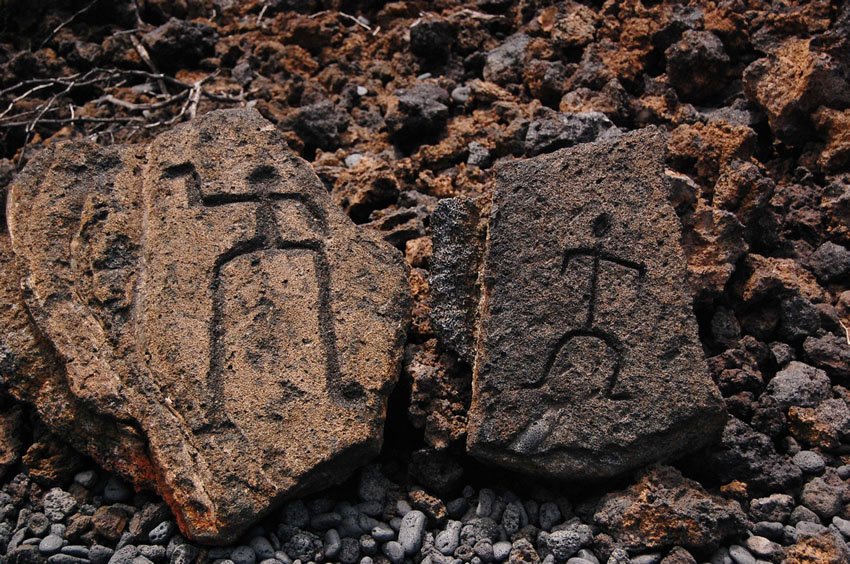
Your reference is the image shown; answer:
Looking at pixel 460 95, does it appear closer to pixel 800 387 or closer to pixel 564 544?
pixel 800 387

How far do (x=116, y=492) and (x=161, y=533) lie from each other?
0.27 meters

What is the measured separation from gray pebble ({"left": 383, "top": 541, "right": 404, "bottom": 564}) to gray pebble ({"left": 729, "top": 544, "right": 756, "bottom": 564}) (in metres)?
0.98

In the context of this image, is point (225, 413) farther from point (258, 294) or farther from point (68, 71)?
point (68, 71)

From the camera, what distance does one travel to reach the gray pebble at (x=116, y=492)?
3.12 meters

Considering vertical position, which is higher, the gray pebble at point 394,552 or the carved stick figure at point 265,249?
the carved stick figure at point 265,249

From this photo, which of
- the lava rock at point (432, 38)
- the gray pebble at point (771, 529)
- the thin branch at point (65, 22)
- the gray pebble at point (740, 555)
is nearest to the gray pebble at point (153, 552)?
the gray pebble at point (740, 555)

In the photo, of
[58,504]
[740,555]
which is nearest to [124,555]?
[58,504]

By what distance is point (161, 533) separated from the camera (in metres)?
2.96

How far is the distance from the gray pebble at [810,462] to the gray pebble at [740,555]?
37 centimetres

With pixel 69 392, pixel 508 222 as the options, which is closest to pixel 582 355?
pixel 508 222

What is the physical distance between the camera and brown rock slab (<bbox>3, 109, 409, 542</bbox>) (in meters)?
2.92

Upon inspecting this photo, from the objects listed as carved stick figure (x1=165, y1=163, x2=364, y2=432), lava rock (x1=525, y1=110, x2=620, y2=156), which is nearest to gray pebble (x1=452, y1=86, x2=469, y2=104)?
lava rock (x1=525, y1=110, x2=620, y2=156)

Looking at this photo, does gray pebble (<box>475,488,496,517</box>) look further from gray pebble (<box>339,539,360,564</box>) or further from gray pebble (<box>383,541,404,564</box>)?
gray pebble (<box>339,539,360,564</box>)

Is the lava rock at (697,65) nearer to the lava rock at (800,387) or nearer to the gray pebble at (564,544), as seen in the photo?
the lava rock at (800,387)
